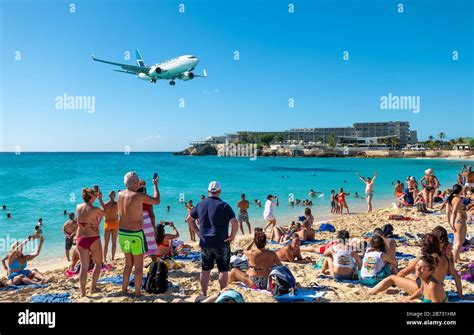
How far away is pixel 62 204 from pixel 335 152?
112 metres

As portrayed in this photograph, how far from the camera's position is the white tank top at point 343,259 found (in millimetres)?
5629

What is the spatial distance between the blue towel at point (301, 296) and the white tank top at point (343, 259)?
80 cm

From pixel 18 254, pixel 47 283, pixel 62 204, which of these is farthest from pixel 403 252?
pixel 62 204

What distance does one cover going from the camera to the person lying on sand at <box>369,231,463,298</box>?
4.20 metres

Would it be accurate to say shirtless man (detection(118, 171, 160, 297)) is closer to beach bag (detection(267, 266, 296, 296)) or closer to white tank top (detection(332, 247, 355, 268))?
beach bag (detection(267, 266, 296, 296))

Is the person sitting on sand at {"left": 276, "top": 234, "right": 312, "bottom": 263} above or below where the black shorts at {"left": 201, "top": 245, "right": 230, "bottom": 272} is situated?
below

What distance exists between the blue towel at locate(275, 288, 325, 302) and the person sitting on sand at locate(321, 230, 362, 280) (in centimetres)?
74

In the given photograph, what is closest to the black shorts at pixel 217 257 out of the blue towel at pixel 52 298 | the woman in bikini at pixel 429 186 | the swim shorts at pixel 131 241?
the swim shorts at pixel 131 241

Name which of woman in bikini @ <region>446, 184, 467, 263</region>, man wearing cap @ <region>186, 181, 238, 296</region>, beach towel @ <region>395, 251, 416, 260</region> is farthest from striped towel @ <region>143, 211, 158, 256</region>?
woman in bikini @ <region>446, 184, 467, 263</region>

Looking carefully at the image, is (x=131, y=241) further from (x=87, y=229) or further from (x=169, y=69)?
(x=169, y=69)

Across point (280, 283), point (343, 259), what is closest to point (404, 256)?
point (343, 259)

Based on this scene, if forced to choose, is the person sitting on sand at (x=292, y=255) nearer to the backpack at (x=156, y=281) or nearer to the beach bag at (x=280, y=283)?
the beach bag at (x=280, y=283)
